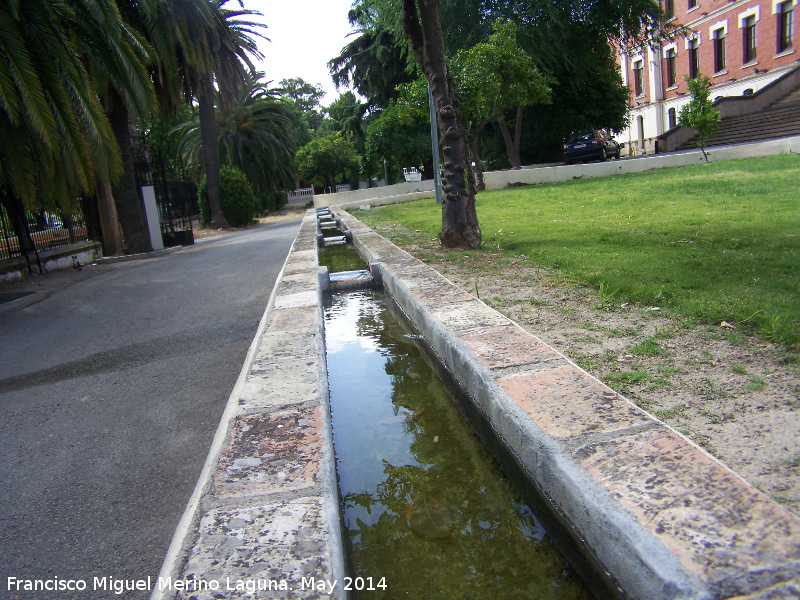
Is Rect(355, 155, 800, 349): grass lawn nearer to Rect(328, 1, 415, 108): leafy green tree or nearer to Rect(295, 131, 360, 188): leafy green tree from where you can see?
Rect(328, 1, 415, 108): leafy green tree

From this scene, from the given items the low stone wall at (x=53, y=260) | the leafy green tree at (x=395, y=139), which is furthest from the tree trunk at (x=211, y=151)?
the leafy green tree at (x=395, y=139)

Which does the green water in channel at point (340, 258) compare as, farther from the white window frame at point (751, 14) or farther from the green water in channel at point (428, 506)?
the white window frame at point (751, 14)

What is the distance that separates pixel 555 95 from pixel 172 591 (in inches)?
1111

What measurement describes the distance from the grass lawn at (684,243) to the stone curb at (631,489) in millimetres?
1544

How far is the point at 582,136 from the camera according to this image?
27016 millimetres

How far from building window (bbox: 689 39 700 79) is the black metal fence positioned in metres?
31.9

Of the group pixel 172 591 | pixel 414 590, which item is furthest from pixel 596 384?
pixel 172 591

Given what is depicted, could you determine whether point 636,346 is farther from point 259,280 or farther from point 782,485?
point 259,280

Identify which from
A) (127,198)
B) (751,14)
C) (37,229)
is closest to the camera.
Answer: (37,229)

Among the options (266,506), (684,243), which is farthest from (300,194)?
(266,506)

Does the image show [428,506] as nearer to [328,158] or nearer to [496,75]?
[496,75]

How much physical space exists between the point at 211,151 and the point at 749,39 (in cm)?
2666

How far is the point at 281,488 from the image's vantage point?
6.72 feet

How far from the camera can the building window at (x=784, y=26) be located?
87.1 ft
